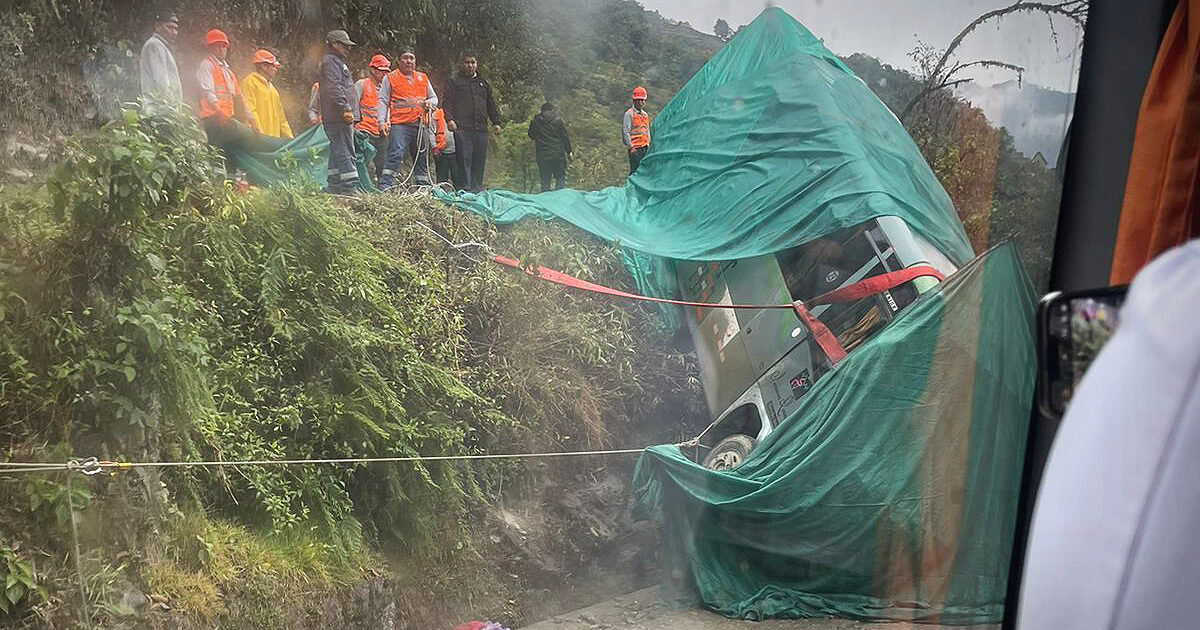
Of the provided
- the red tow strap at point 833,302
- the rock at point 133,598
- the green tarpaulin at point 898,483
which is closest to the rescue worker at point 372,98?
the red tow strap at point 833,302

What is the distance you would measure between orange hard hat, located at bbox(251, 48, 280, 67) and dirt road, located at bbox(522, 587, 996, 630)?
1603 millimetres

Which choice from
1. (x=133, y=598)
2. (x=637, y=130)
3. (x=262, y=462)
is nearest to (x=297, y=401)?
(x=262, y=462)

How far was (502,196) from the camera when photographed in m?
2.81

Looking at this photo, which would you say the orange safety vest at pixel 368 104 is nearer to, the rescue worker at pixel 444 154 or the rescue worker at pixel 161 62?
the rescue worker at pixel 444 154

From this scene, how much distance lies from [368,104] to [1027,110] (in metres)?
1.90

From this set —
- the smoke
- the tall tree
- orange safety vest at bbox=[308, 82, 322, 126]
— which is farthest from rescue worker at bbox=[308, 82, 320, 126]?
the tall tree

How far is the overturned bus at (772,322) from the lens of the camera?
3004 millimetres

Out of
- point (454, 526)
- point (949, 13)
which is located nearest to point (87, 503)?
point (454, 526)

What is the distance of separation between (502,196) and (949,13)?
4.87 feet

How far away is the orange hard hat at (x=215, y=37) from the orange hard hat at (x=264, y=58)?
73 mm

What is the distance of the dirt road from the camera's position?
2879 millimetres

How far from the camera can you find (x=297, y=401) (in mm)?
2564

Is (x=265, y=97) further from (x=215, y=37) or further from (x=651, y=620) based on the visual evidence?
(x=651, y=620)

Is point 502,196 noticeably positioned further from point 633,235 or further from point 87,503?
point 87,503
